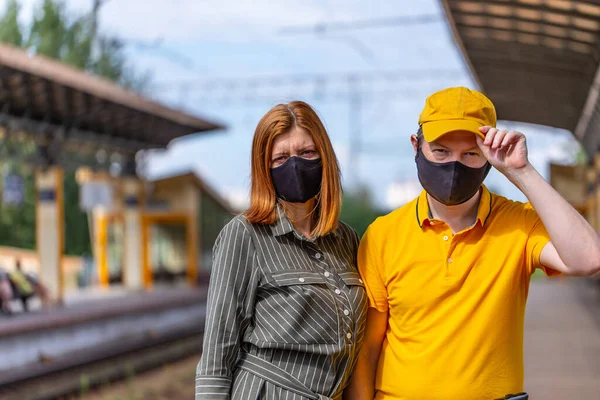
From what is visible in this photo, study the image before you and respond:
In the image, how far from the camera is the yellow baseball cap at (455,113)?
88.5 inches

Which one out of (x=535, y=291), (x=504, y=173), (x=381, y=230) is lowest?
(x=535, y=291)

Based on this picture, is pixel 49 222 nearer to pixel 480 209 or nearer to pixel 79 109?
pixel 79 109

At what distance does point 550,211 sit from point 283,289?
0.77 m

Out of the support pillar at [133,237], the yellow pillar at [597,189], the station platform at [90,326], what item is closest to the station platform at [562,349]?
the yellow pillar at [597,189]

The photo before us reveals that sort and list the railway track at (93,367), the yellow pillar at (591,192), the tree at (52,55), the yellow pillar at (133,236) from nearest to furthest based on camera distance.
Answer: the railway track at (93,367)
the yellow pillar at (591,192)
the yellow pillar at (133,236)
the tree at (52,55)

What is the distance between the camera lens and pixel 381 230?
2.49 m

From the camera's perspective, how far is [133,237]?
72.7 feet

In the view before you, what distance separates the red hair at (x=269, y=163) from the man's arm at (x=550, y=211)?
54 centimetres

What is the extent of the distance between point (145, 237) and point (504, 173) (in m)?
20.6

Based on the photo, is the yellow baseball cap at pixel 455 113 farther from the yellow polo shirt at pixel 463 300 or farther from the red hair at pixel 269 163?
the red hair at pixel 269 163

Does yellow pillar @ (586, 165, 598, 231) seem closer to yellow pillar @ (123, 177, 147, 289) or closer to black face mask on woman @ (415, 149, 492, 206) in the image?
yellow pillar @ (123, 177, 147, 289)

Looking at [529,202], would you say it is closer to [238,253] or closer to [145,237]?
[238,253]

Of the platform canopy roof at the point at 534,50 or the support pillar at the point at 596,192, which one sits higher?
the platform canopy roof at the point at 534,50

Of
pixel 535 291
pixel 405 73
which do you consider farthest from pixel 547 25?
pixel 405 73
